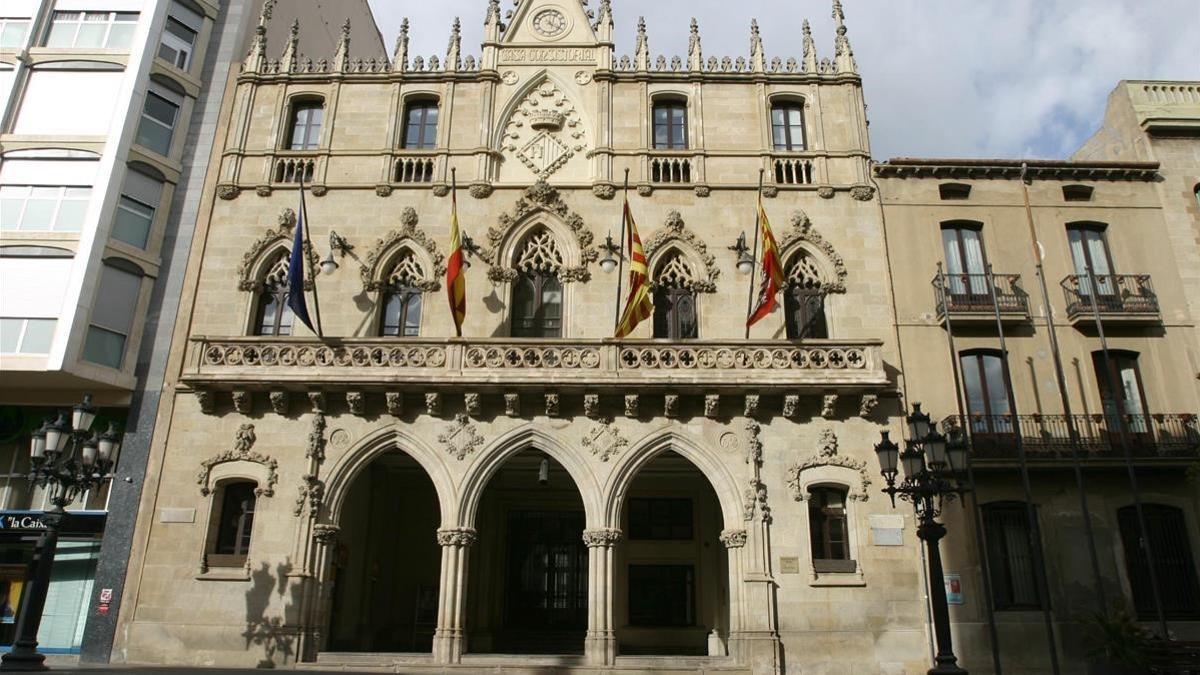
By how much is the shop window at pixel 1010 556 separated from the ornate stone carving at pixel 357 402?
13956 mm

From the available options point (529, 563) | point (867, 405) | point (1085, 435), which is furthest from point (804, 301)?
point (529, 563)

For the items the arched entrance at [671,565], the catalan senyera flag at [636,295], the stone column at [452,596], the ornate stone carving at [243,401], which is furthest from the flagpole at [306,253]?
the arched entrance at [671,565]

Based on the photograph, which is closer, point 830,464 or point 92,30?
point 830,464

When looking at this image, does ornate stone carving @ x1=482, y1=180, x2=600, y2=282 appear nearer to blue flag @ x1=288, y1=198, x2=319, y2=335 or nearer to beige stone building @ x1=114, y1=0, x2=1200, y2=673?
beige stone building @ x1=114, y1=0, x2=1200, y2=673

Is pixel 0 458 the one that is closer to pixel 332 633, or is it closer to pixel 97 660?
pixel 97 660

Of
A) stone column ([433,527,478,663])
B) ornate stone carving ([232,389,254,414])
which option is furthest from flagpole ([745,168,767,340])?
ornate stone carving ([232,389,254,414])

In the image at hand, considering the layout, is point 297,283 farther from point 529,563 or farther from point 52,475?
point 529,563

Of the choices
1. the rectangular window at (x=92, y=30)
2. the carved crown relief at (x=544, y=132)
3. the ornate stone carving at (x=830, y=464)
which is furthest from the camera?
the carved crown relief at (x=544, y=132)

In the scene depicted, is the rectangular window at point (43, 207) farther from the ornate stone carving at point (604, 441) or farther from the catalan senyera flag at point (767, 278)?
the catalan senyera flag at point (767, 278)

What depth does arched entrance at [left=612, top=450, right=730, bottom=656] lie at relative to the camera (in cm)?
2039

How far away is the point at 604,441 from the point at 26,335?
43.0 ft

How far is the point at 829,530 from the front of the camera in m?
18.2

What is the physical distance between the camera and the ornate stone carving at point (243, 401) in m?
18.5

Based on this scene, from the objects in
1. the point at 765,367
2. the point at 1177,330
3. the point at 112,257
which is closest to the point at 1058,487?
the point at 1177,330
